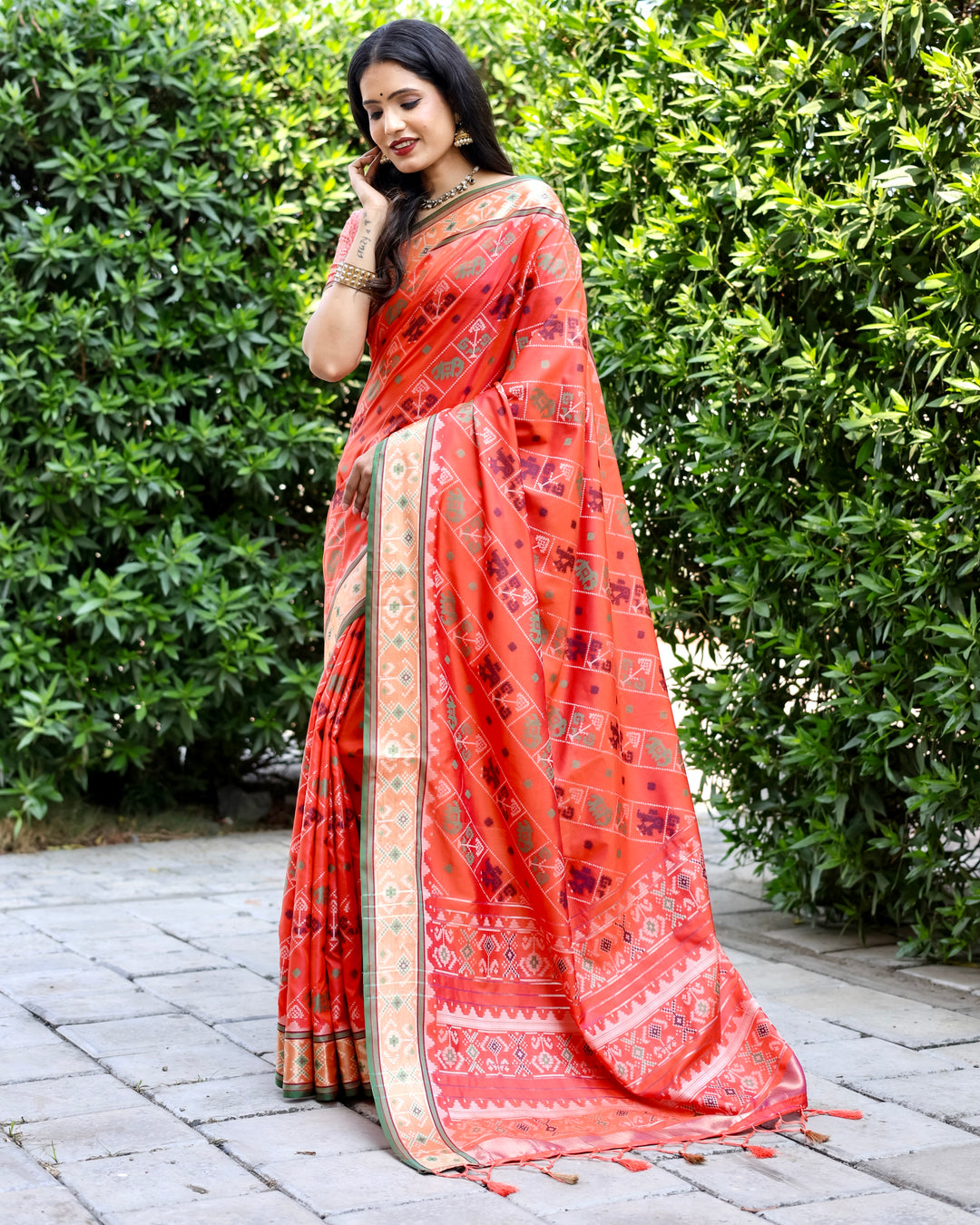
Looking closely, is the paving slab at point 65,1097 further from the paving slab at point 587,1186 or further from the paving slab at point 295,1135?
the paving slab at point 587,1186

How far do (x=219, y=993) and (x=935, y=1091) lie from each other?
173 cm

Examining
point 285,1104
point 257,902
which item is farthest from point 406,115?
point 257,902

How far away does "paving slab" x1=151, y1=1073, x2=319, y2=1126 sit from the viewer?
286cm

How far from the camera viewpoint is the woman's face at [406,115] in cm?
302

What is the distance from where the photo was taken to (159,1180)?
8.32 feet

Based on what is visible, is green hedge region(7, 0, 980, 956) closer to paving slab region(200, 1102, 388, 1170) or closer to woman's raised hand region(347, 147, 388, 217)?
woman's raised hand region(347, 147, 388, 217)

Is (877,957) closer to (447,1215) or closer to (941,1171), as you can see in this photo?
(941,1171)

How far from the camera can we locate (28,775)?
547 centimetres

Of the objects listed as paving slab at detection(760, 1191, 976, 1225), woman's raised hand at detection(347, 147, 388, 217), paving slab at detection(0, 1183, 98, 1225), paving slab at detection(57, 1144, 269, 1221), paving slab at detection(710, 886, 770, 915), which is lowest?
paving slab at detection(0, 1183, 98, 1225)

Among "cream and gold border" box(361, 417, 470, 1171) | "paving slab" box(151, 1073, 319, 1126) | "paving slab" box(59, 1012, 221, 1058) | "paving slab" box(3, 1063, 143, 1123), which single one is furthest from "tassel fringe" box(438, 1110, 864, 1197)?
"paving slab" box(59, 1012, 221, 1058)

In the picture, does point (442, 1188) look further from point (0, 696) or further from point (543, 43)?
point (543, 43)

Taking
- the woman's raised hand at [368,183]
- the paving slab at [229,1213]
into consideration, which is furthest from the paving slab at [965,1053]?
the woman's raised hand at [368,183]

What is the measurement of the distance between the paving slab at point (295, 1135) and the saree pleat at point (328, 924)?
3.7 inches

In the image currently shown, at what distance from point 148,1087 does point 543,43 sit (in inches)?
141
